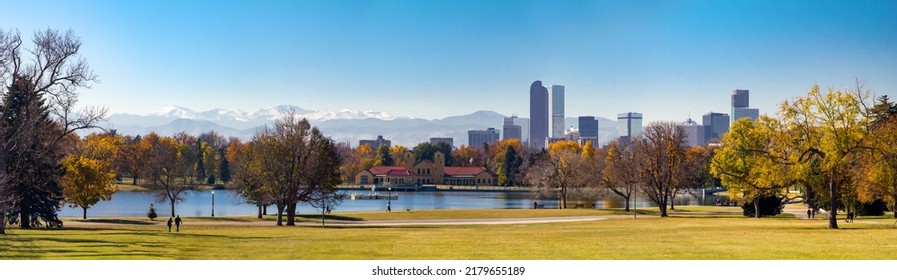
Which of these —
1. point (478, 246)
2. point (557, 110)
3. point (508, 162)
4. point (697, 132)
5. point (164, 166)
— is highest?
point (697, 132)

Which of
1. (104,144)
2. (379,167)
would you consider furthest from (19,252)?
(379,167)

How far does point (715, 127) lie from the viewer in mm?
83500

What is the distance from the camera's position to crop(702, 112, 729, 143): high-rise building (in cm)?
7401

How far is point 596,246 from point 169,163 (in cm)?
4552

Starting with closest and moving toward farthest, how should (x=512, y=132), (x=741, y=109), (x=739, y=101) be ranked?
(x=739, y=101)
(x=741, y=109)
(x=512, y=132)

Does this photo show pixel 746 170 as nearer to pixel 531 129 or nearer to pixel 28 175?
pixel 28 175

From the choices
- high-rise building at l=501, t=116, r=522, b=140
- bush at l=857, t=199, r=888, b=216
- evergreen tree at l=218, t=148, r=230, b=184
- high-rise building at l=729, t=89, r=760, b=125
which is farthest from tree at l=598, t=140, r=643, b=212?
high-rise building at l=501, t=116, r=522, b=140

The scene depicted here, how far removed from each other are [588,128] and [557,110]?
70.0 metres

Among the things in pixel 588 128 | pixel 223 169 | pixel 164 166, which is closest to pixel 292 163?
pixel 164 166

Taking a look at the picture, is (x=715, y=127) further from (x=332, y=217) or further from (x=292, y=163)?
(x=292, y=163)

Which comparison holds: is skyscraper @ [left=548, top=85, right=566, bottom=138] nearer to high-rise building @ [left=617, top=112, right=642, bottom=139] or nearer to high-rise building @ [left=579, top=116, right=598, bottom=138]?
high-rise building @ [left=579, top=116, right=598, bottom=138]

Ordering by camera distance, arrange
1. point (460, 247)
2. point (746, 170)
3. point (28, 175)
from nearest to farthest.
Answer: point (460, 247) → point (28, 175) → point (746, 170)
